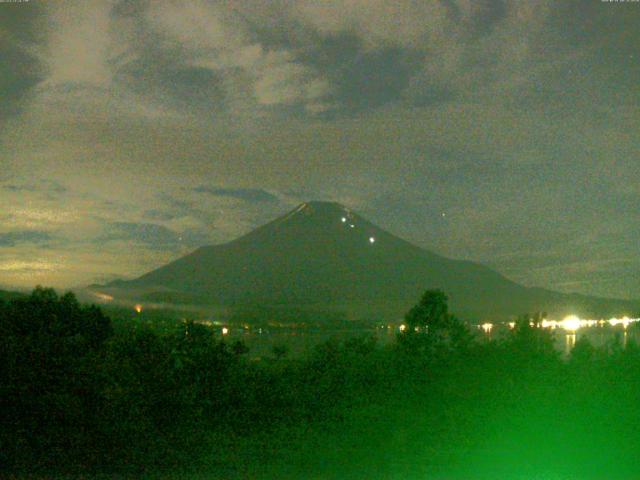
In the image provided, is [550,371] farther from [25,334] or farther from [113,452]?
[25,334]

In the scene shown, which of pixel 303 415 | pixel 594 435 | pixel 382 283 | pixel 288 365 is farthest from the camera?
pixel 382 283

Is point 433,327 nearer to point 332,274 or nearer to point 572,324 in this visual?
point 572,324

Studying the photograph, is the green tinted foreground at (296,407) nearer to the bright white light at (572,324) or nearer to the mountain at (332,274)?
the bright white light at (572,324)

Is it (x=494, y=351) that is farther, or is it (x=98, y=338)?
(x=494, y=351)

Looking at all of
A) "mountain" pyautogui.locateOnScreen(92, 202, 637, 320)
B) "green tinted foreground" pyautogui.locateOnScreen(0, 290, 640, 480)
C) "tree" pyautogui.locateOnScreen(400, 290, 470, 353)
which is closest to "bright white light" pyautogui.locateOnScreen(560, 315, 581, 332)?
"tree" pyautogui.locateOnScreen(400, 290, 470, 353)

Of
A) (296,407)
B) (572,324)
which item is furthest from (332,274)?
(296,407)

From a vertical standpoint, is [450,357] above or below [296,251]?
below

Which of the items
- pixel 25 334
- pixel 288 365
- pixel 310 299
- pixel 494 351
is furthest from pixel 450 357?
pixel 310 299
